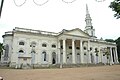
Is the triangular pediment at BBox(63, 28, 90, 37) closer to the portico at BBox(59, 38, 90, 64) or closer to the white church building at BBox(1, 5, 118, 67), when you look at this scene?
the white church building at BBox(1, 5, 118, 67)

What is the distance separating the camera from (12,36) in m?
36.5

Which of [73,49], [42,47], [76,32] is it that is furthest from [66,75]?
[76,32]

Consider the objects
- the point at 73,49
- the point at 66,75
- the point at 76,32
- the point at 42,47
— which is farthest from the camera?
the point at 76,32

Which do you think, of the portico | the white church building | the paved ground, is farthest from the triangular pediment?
the paved ground

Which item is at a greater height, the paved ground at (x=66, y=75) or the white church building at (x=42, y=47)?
the white church building at (x=42, y=47)

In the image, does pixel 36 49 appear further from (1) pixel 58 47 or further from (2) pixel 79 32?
(2) pixel 79 32

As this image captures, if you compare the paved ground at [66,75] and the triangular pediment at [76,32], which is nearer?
the paved ground at [66,75]

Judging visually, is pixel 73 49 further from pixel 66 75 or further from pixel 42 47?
pixel 66 75

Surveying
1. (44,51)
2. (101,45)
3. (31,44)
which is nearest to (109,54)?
(101,45)

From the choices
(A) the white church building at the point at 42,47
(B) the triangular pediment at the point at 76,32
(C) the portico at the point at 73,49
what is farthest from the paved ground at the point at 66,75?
(B) the triangular pediment at the point at 76,32

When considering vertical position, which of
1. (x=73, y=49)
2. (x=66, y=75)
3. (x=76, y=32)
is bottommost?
(x=66, y=75)

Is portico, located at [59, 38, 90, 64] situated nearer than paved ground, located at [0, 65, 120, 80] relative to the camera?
No

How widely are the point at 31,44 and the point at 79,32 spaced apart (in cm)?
1417

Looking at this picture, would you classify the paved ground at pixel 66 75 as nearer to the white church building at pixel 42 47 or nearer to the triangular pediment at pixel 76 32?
the white church building at pixel 42 47
